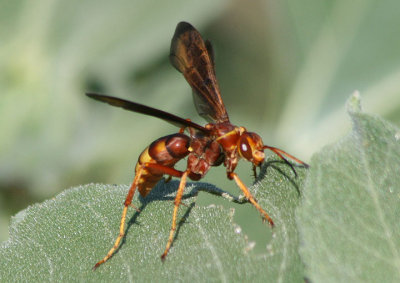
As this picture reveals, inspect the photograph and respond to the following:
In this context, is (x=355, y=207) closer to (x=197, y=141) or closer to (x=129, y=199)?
(x=129, y=199)

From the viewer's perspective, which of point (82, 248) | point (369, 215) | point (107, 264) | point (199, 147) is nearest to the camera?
point (369, 215)

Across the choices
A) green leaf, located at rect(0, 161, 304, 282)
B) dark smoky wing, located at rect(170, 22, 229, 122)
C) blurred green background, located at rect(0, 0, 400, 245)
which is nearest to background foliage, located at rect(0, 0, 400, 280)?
blurred green background, located at rect(0, 0, 400, 245)

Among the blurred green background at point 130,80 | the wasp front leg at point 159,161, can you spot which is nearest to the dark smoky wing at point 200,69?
the wasp front leg at point 159,161

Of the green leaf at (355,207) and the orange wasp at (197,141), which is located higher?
the green leaf at (355,207)

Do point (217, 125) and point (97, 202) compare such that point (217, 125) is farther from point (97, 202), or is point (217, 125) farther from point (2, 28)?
point (2, 28)

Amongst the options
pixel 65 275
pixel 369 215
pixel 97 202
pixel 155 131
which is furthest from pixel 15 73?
pixel 369 215

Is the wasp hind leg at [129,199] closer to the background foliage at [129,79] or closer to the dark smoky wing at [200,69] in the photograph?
the dark smoky wing at [200,69]
